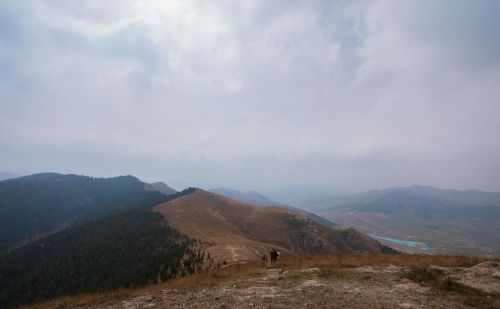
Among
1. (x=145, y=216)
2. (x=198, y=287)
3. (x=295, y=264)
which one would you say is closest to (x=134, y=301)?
(x=198, y=287)

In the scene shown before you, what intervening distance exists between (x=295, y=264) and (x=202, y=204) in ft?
547

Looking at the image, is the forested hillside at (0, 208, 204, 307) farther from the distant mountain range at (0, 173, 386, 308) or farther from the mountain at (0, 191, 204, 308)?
the distant mountain range at (0, 173, 386, 308)

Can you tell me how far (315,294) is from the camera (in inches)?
667

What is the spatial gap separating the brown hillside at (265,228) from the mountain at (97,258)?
13.2 metres

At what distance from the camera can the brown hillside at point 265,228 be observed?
139 metres

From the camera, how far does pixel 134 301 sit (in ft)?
63.1

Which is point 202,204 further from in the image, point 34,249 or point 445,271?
point 445,271

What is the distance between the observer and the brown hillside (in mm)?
139125

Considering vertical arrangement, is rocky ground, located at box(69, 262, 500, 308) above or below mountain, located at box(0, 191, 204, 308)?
above

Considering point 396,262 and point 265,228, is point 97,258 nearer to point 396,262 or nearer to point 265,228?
point 265,228

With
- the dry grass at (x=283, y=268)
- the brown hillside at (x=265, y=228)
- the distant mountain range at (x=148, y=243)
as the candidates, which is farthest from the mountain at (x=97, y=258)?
the dry grass at (x=283, y=268)

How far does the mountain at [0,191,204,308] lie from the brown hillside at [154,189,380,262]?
13.2m

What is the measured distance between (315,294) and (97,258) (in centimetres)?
14586

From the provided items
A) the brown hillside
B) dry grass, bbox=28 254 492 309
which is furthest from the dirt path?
the brown hillside
